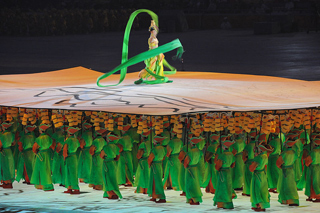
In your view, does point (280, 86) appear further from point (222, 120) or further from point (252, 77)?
point (222, 120)

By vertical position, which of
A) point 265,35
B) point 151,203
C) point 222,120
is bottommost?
point 151,203

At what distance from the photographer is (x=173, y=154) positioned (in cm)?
997

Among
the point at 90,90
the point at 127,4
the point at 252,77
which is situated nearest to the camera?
the point at 90,90

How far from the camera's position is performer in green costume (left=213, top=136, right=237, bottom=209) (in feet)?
30.7

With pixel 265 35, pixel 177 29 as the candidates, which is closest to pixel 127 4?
pixel 177 29

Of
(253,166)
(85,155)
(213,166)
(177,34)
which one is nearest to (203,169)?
(213,166)

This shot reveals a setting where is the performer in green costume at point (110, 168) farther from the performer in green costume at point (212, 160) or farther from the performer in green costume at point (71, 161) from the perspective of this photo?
the performer in green costume at point (212, 160)

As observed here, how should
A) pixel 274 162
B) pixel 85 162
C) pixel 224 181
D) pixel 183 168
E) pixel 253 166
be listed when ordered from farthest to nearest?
pixel 85 162
pixel 183 168
pixel 274 162
pixel 224 181
pixel 253 166

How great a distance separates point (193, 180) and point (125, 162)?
4.34 feet

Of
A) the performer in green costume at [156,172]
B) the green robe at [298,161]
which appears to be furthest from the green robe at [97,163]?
the green robe at [298,161]

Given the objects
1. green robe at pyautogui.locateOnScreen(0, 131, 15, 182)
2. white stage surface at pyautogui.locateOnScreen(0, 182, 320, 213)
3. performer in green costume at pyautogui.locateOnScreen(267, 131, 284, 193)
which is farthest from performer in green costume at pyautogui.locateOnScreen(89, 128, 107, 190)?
performer in green costume at pyautogui.locateOnScreen(267, 131, 284, 193)

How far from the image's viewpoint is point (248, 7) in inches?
1245

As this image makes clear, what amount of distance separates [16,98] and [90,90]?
4.27 feet

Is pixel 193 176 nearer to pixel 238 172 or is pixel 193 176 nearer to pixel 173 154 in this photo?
pixel 173 154
